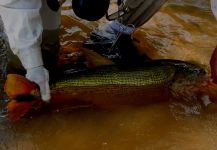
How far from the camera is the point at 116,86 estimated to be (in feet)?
10.7

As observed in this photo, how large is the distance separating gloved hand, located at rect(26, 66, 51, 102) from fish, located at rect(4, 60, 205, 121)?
0.10 m

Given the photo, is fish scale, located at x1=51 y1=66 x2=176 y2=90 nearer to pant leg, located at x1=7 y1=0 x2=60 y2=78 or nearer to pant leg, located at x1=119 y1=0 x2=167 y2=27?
pant leg, located at x1=7 y1=0 x2=60 y2=78

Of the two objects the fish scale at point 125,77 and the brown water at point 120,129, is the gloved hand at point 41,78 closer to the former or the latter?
the fish scale at point 125,77

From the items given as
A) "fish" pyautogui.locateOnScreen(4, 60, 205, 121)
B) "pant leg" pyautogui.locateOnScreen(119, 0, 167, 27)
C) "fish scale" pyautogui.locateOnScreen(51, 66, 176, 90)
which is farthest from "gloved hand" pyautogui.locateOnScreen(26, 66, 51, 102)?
"pant leg" pyautogui.locateOnScreen(119, 0, 167, 27)

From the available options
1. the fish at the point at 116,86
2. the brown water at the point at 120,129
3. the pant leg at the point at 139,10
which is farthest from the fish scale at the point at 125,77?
the pant leg at the point at 139,10

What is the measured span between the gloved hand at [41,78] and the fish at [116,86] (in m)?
0.10

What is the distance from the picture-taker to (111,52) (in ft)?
13.4

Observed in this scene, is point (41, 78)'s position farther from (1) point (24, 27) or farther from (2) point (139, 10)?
(2) point (139, 10)

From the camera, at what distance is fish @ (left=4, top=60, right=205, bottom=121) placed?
313 cm

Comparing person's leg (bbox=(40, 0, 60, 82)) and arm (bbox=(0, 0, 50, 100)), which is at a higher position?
arm (bbox=(0, 0, 50, 100))

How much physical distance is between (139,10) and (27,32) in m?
1.52

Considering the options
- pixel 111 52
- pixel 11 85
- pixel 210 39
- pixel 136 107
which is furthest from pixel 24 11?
pixel 210 39

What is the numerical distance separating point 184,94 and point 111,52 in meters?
0.85

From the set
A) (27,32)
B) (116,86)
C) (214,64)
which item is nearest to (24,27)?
(27,32)
